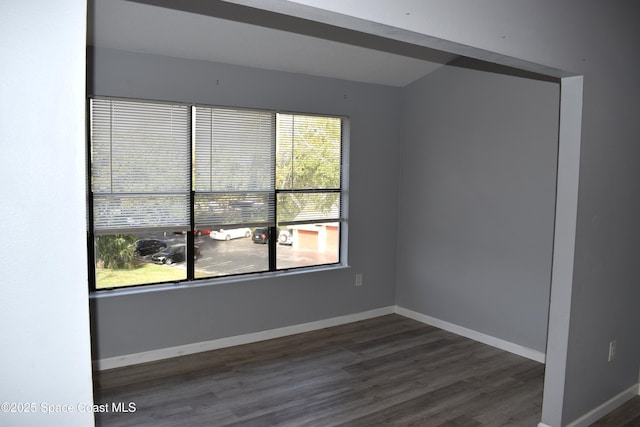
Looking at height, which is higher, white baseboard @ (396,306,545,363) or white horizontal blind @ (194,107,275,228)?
white horizontal blind @ (194,107,275,228)

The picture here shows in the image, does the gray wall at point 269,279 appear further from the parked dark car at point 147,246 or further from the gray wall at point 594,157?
the gray wall at point 594,157

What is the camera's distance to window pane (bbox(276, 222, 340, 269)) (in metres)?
4.77

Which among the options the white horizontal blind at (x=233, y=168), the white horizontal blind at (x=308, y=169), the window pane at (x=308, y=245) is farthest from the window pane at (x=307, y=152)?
the window pane at (x=308, y=245)

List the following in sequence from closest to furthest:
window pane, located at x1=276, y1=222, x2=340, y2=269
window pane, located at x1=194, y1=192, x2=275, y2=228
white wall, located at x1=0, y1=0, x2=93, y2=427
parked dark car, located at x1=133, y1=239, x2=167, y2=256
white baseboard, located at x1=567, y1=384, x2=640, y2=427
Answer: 1. white wall, located at x1=0, y1=0, x2=93, y2=427
2. white baseboard, located at x1=567, y1=384, x2=640, y2=427
3. parked dark car, located at x1=133, y1=239, x2=167, y2=256
4. window pane, located at x1=194, y1=192, x2=275, y2=228
5. window pane, located at x1=276, y1=222, x2=340, y2=269

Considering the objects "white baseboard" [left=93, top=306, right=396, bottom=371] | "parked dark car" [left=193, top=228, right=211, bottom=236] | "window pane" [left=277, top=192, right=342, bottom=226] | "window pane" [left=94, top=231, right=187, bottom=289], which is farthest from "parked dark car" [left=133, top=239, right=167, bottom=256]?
"window pane" [left=277, top=192, right=342, bottom=226]

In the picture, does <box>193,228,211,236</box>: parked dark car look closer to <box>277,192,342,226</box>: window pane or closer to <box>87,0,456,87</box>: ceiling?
<box>277,192,342,226</box>: window pane

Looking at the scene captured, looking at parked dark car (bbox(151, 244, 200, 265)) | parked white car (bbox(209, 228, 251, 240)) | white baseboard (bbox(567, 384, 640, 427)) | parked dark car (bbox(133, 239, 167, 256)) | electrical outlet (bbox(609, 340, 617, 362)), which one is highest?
parked white car (bbox(209, 228, 251, 240))

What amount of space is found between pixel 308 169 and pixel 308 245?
74 centimetres

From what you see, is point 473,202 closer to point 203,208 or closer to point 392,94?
point 392,94

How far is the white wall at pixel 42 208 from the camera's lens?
3.85 ft

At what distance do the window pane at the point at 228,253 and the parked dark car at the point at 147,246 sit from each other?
12.0 inches

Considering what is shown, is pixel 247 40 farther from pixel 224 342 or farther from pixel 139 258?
pixel 224 342

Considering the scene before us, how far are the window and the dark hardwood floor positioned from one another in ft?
2.55

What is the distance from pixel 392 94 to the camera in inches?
208
